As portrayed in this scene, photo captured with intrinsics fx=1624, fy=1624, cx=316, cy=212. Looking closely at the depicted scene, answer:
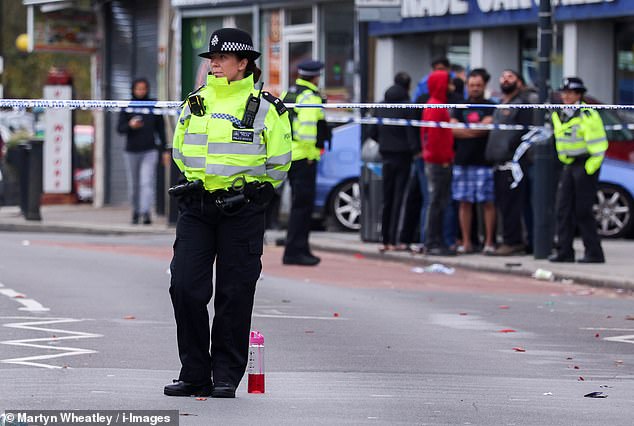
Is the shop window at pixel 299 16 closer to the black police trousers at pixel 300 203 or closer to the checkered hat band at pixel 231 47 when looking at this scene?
the black police trousers at pixel 300 203

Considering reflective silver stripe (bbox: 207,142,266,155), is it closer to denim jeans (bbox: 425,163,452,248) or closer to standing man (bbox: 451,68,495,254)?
denim jeans (bbox: 425,163,452,248)

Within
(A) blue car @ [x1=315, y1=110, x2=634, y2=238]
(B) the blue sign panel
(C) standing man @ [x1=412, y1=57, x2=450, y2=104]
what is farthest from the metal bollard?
(C) standing man @ [x1=412, y1=57, x2=450, y2=104]

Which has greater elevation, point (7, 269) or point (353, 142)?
point (353, 142)

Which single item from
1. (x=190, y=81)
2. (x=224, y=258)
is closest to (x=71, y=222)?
(x=190, y=81)

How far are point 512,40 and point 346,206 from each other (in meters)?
4.03

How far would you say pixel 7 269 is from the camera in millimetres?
15695

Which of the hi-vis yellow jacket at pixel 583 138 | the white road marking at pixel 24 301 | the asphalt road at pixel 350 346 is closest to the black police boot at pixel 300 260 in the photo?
the asphalt road at pixel 350 346

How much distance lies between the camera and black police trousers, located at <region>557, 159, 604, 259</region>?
54.2ft

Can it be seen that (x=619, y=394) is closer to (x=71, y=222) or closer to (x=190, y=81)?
(x=71, y=222)

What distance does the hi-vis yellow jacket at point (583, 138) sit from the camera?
16203mm

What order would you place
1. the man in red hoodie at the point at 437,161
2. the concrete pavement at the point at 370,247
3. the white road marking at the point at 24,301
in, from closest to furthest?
the white road marking at the point at 24,301 < the concrete pavement at the point at 370,247 < the man in red hoodie at the point at 437,161

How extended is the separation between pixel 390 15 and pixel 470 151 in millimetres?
2908

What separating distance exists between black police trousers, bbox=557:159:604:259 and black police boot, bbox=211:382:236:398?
29.5 feet

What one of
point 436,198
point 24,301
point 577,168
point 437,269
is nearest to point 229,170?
point 24,301
